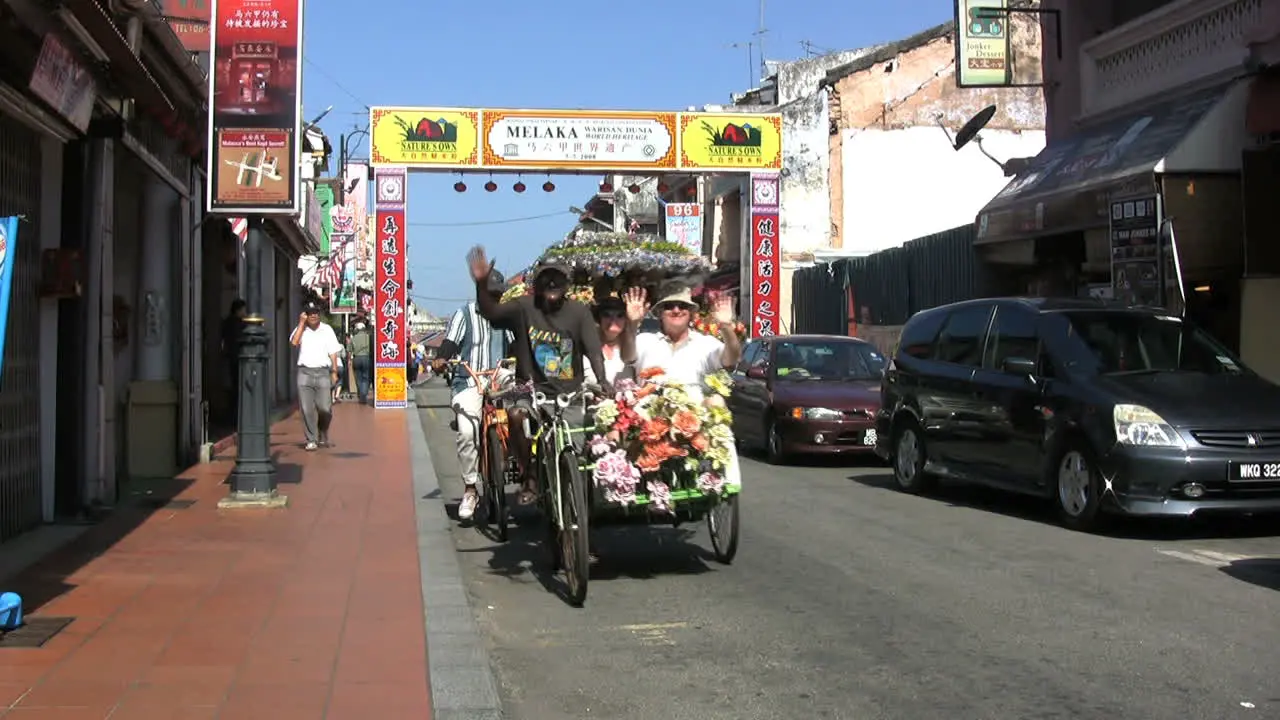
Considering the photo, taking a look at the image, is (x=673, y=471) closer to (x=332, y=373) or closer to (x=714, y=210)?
(x=332, y=373)

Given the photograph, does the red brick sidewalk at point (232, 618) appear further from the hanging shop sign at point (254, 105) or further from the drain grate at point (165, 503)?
the hanging shop sign at point (254, 105)

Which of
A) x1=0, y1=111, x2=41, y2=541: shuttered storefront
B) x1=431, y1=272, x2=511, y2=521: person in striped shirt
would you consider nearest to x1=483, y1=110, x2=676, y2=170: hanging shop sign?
x1=431, y1=272, x2=511, y2=521: person in striped shirt

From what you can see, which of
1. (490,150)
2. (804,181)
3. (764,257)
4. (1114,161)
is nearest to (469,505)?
(1114,161)

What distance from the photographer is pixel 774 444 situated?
15.6 meters

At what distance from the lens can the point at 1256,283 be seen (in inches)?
549

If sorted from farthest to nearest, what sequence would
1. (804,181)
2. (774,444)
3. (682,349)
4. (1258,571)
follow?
(804,181) < (774,444) < (682,349) < (1258,571)

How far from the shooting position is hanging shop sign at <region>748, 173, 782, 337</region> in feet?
95.1

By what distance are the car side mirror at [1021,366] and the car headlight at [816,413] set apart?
4226mm

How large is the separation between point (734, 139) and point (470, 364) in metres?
19.0

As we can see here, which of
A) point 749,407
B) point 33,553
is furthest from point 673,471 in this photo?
point 749,407

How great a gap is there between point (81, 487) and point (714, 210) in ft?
101

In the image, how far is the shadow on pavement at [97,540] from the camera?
24.7 ft

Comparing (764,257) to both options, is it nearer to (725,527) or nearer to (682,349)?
(682,349)

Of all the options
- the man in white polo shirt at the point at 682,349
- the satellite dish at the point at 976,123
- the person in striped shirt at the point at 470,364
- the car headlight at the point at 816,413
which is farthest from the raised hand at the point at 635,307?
the satellite dish at the point at 976,123
